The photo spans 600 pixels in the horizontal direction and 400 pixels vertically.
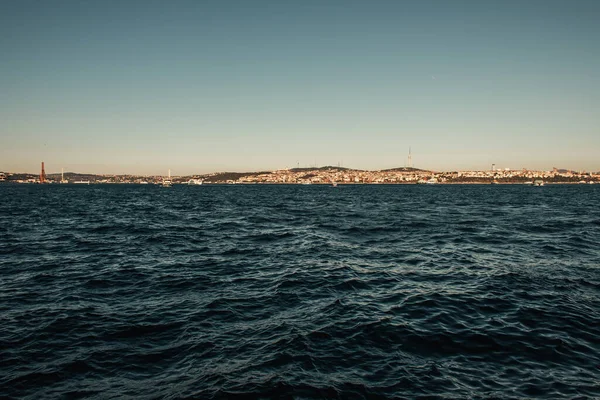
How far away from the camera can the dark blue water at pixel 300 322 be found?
8516mm

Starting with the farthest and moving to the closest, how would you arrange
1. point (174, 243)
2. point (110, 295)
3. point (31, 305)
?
point (174, 243)
point (110, 295)
point (31, 305)

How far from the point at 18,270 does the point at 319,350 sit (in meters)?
18.2

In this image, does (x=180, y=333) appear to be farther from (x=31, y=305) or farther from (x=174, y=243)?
(x=174, y=243)

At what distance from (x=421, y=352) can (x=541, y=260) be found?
1577 centimetres

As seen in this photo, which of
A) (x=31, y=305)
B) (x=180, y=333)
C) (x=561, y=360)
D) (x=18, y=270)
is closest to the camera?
(x=561, y=360)

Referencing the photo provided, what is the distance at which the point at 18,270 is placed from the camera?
61.5 ft

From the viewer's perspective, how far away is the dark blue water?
335 inches

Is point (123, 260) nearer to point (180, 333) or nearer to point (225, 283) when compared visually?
point (225, 283)

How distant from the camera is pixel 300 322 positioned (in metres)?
12.1

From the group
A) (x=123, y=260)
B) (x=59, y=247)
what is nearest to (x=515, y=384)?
(x=123, y=260)

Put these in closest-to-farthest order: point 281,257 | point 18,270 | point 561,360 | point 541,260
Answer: point 561,360 < point 18,270 < point 541,260 < point 281,257

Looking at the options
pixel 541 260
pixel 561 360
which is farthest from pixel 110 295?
pixel 541 260

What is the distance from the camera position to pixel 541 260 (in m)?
21.1

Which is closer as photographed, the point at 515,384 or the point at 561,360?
the point at 515,384
